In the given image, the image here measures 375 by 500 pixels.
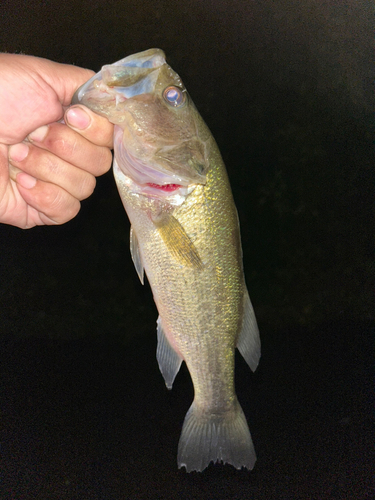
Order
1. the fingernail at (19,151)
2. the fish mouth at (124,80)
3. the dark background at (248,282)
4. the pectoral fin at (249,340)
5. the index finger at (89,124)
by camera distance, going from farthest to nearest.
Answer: the dark background at (248,282) → the pectoral fin at (249,340) → the fingernail at (19,151) → the index finger at (89,124) → the fish mouth at (124,80)

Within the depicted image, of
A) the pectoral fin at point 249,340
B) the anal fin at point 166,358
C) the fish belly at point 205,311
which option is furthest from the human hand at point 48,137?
the pectoral fin at point 249,340

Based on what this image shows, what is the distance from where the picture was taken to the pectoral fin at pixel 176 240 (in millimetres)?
819

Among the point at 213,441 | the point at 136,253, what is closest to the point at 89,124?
the point at 136,253

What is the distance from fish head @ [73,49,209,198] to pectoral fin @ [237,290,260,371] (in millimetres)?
470

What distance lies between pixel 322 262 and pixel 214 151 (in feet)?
6.14

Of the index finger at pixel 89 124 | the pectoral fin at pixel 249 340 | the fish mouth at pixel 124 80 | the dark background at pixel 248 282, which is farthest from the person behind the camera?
the dark background at pixel 248 282

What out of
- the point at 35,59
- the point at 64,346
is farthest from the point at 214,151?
the point at 64,346

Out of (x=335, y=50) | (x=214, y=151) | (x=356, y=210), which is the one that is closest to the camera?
(x=214, y=151)

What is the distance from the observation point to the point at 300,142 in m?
2.31

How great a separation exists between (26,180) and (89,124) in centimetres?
28

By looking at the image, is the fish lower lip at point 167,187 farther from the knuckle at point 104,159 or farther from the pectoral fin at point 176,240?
the knuckle at point 104,159

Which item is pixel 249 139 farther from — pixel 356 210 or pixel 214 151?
pixel 214 151

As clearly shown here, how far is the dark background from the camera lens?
2236 millimetres

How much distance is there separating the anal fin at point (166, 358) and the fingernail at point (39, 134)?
0.66m
